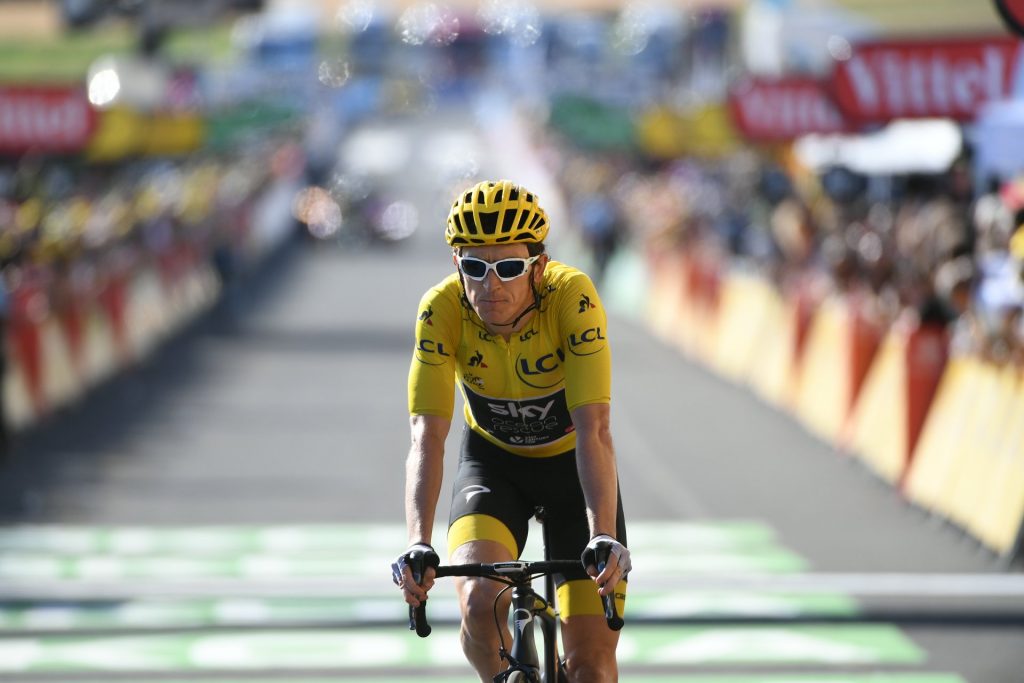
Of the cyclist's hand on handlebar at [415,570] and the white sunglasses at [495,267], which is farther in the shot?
the white sunglasses at [495,267]

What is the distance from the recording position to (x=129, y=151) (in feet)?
111

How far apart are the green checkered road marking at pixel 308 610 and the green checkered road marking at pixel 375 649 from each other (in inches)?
12.6

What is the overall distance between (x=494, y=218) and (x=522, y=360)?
1.83ft

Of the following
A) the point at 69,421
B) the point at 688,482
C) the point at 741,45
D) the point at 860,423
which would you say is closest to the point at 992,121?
the point at 860,423

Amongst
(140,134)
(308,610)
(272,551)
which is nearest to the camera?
(308,610)

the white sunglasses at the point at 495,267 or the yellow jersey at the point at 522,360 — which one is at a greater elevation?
the white sunglasses at the point at 495,267

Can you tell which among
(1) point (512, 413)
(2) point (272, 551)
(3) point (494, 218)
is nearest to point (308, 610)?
(2) point (272, 551)

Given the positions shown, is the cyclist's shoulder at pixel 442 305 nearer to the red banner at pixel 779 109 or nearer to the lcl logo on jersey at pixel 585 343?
the lcl logo on jersey at pixel 585 343

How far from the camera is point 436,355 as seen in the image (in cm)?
605

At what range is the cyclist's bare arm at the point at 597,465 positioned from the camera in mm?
5648

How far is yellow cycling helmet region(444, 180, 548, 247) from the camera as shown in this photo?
5.78m

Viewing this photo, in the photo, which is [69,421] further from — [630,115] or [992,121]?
[630,115]

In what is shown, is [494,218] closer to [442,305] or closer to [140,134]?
[442,305]

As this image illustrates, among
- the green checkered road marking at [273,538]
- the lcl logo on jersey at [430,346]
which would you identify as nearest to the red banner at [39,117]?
the green checkered road marking at [273,538]
